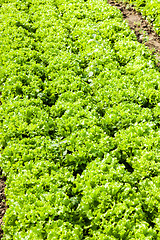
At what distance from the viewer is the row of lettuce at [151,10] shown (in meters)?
10.6

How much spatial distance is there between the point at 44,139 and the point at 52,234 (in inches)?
Result: 88.1

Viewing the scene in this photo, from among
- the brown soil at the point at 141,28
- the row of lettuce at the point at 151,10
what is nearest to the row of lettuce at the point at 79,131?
the brown soil at the point at 141,28

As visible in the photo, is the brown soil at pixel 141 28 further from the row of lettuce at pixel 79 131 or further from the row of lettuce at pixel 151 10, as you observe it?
the row of lettuce at pixel 79 131

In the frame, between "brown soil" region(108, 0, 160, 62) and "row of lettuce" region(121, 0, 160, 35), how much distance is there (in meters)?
0.19

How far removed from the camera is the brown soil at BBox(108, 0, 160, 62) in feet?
32.1

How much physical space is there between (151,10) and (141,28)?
1080 millimetres

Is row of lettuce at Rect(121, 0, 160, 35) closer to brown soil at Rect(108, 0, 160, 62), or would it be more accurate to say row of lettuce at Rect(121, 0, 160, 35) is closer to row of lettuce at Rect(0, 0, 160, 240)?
brown soil at Rect(108, 0, 160, 62)

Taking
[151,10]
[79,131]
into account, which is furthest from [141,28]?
[79,131]

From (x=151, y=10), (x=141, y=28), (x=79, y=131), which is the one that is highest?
(x=151, y=10)

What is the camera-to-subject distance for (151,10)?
36.1 feet

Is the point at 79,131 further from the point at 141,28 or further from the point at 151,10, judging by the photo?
the point at 151,10

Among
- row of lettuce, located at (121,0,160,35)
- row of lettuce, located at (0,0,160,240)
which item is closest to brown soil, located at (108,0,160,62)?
row of lettuce, located at (121,0,160,35)

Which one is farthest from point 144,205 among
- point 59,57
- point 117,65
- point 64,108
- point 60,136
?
point 59,57

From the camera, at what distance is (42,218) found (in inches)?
182
